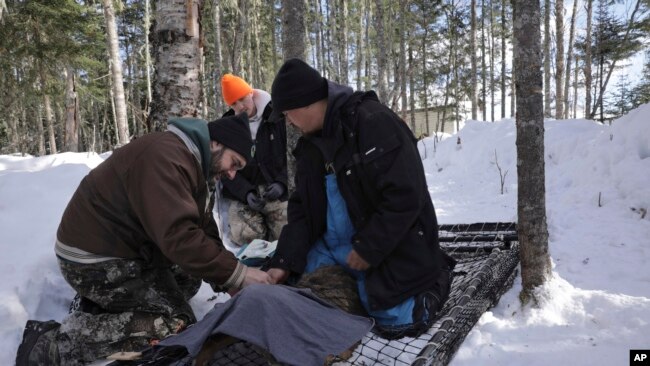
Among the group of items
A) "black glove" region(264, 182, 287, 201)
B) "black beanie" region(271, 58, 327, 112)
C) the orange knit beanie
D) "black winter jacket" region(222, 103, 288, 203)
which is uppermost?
the orange knit beanie

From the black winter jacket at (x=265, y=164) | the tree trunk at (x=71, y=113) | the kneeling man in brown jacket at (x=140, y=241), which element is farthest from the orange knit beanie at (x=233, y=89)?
the tree trunk at (x=71, y=113)

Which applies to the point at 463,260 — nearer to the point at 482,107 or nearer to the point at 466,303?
the point at 466,303

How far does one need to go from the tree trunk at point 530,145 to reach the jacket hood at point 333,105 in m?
1.35

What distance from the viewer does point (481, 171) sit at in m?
9.44

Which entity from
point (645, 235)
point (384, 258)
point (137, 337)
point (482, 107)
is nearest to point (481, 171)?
point (645, 235)

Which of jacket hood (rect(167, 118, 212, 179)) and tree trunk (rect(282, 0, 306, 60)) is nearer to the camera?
jacket hood (rect(167, 118, 212, 179))

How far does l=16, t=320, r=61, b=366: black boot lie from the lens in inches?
84.0

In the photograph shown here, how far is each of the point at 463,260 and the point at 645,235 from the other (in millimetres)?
2487

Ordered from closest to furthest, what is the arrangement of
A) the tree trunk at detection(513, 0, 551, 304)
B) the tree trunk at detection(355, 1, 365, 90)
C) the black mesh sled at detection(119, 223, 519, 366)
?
the black mesh sled at detection(119, 223, 519, 366) → the tree trunk at detection(513, 0, 551, 304) → the tree trunk at detection(355, 1, 365, 90)

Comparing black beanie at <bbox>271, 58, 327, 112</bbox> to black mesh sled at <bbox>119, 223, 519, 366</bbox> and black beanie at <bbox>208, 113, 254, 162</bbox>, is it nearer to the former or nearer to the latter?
black beanie at <bbox>208, 113, 254, 162</bbox>

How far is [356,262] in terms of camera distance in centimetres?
224

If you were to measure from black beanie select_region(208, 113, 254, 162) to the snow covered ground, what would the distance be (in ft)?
4.38

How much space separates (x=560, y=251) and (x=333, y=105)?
10.6 feet

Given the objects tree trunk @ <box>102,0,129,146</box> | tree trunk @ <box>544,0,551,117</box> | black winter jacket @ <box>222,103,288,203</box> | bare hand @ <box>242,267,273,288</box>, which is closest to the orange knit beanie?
black winter jacket @ <box>222,103,288,203</box>
